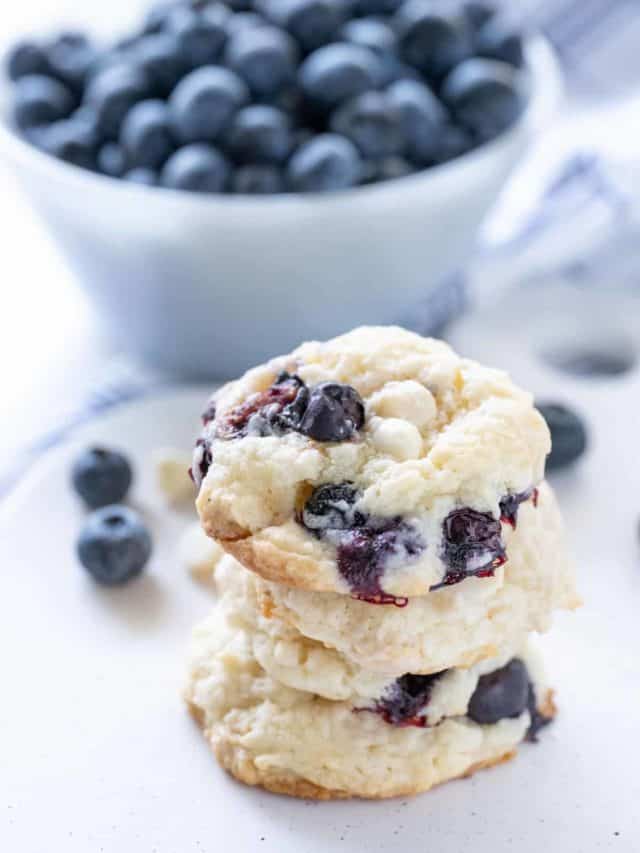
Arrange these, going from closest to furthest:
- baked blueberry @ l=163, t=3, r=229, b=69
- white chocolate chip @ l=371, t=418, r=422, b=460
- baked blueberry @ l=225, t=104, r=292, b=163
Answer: white chocolate chip @ l=371, t=418, r=422, b=460, baked blueberry @ l=225, t=104, r=292, b=163, baked blueberry @ l=163, t=3, r=229, b=69

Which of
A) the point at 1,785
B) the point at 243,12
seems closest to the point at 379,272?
the point at 243,12

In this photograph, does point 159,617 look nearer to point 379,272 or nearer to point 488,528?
point 488,528

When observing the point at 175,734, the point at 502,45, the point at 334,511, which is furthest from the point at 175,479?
the point at 502,45

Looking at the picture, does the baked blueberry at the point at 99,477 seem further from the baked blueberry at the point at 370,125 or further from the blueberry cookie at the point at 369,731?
the baked blueberry at the point at 370,125

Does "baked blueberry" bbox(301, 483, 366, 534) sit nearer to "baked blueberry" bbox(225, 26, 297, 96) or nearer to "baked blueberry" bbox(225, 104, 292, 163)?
"baked blueberry" bbox(225, 104, 292, 163)

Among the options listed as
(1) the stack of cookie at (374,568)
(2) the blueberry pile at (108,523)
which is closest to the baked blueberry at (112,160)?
(2) the blueberry pile at (108,523)

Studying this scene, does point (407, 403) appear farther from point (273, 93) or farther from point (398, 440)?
point (273, 93)

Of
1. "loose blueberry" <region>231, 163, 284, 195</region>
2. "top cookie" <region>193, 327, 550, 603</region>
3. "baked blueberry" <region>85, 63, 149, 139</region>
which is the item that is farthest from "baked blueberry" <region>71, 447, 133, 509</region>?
"baked blueberry" <region>85, 63, 149, 139</region>
